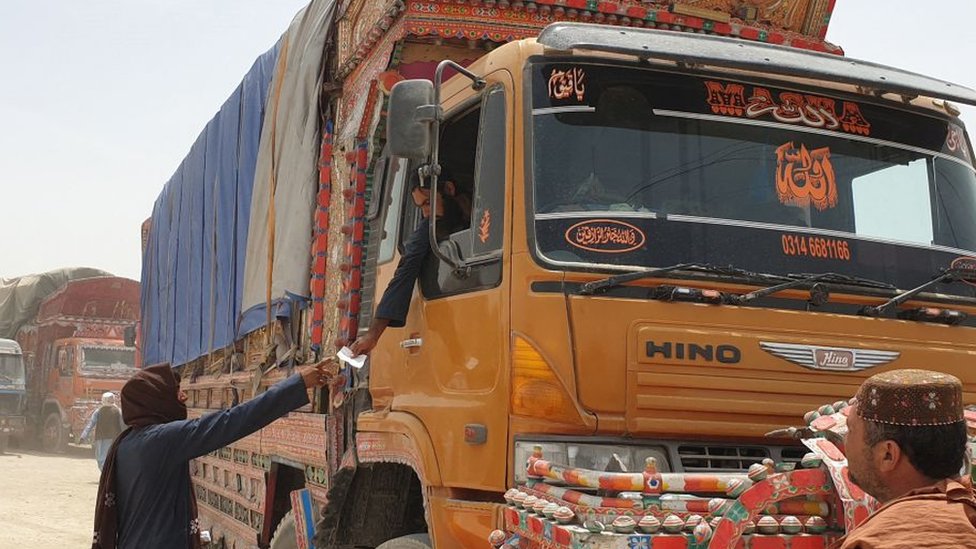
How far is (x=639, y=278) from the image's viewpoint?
313 centimetres

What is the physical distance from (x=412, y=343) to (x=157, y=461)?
979 millimetres

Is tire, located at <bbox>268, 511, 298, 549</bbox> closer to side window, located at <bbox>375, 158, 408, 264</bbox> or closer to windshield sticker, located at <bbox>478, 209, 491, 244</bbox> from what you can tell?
side window, located at <bbox>375, 158, 408, 264</bbox>

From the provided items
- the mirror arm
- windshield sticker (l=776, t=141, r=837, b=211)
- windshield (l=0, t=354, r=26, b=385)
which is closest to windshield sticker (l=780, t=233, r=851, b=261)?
windshield sticker (l=776, t=141, r=837, b=211)

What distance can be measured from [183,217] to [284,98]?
393cm

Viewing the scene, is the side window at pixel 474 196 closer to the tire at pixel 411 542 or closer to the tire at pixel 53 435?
the tire at pixel 411 542

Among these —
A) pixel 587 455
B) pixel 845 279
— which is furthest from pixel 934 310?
pixel 587 455

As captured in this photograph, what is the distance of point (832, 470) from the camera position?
2.46 metres

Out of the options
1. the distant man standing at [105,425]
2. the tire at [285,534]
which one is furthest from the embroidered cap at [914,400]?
the distant man standing at [105,425]

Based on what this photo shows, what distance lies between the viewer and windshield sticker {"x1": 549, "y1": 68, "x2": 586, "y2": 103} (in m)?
3.38

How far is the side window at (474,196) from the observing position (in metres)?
3.37

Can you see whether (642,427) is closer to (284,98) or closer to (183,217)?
(284,98)

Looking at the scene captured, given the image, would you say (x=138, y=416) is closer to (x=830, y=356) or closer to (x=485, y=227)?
(x=485, y=227)

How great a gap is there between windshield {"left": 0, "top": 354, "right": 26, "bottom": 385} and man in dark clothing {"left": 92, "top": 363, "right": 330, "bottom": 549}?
930 inches

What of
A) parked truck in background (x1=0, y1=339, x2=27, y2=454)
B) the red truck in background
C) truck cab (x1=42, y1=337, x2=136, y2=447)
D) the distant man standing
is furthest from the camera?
parked truck in background (x1=0, y1=339, x2=27, y2=454)
